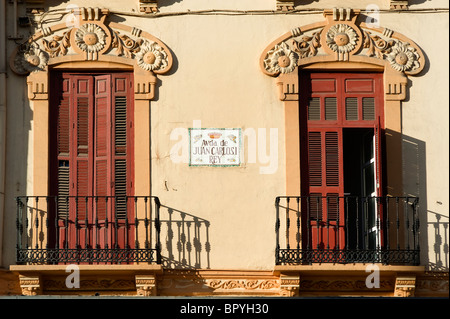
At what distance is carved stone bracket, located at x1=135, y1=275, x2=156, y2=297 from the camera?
1917 centimetres

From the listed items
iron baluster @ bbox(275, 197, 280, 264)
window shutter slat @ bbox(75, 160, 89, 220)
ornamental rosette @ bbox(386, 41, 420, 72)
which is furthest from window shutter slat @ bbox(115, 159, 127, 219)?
ornamental rosette @ bbox(386, 41, 420, 72)

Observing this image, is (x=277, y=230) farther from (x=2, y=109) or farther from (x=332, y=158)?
(x=2, y=109)

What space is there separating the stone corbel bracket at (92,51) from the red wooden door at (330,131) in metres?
2.15

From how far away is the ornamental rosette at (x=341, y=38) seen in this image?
2027cm

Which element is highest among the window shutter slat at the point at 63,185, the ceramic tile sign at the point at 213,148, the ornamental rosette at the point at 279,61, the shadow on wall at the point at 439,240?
the ornamental rosette at the point at 279,61

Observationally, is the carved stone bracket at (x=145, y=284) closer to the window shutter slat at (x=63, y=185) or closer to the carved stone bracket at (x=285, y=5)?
the window shutter slat at (x=63, y=185)

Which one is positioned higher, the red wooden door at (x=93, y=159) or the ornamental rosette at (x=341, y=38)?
the ornamental rosette at (x=341, y=38)

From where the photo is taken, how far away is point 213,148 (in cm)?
1992

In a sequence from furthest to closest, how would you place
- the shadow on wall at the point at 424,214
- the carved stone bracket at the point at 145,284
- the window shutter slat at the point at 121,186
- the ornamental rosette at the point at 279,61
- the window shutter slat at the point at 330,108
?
the window shutter slat at the point at 330,108 → the ornamental rosette at the point at 279,61 → the window shutter slat at the point at 121,186 → the shadow on wall at the point at 424,214 → the carved stone bracket at the point at 145,284

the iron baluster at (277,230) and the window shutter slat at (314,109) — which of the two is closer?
the iron baluster at (277,230)

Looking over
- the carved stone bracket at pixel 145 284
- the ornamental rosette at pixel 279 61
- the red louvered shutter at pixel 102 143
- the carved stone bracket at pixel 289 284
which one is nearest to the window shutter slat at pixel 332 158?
the ornamental rosette at pixel 279 61

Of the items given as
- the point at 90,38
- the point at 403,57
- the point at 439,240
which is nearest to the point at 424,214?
the point at 439,240

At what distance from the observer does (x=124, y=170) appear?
65.5 ft
